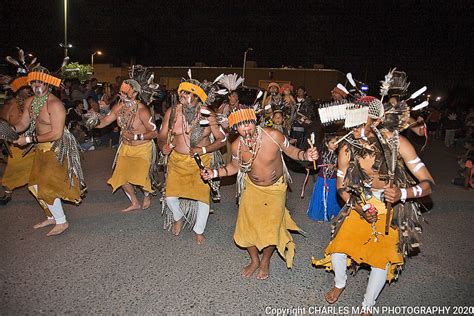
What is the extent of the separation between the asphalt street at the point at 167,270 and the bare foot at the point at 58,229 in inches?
2.8

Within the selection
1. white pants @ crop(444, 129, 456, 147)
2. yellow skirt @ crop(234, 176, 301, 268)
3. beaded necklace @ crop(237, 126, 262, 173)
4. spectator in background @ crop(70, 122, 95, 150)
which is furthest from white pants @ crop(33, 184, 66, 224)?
white pants @ crop(444, 129, 456, 147)

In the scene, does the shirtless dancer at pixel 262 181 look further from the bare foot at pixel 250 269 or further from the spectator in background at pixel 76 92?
the spectator in background at pixel 76 92

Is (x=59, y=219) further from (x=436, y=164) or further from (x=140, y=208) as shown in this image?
(x=436, y=164)

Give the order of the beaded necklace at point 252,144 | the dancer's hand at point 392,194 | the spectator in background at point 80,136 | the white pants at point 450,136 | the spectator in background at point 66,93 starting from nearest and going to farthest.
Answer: the dancer's hand at point 392,194
the beaded necklace at point 252,144
the spectator in background at point 80,136
the spectator in background at point 66,93
the white pants at point 450,136

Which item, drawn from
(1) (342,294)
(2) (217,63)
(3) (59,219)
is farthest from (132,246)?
(2) (217,63)

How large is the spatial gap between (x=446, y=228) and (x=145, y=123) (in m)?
4.76

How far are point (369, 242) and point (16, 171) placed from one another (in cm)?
496

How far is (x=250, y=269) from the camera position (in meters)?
4.00

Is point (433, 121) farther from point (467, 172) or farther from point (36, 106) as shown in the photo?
point (36, 106)

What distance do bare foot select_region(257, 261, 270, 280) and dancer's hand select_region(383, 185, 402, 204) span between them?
62.4 inches

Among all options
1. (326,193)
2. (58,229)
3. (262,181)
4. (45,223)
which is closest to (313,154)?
(262,181)

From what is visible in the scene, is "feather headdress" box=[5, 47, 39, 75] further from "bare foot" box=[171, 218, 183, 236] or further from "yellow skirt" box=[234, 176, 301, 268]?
"yellow skirt" box=[234, 176, 301, 268]

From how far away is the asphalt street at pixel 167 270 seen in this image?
345 cm

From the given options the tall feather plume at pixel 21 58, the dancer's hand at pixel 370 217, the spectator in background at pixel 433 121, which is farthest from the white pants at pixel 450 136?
the tall feather plume at pixel 21 58
